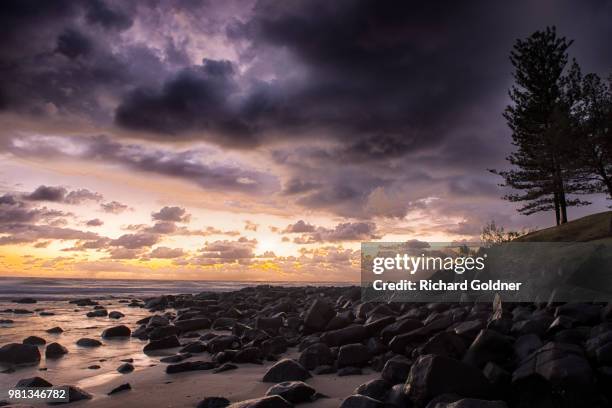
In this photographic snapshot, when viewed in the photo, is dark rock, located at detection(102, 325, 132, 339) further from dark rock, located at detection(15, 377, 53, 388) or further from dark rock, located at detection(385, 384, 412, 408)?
dark rock, located at detection(385, 384, 412, 408)

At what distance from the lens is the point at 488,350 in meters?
6.25

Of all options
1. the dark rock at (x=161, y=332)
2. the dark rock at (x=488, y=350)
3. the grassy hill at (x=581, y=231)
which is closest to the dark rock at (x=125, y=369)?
the dark rock at (x=161, y=332)

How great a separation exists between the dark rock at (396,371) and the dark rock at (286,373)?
1.46m

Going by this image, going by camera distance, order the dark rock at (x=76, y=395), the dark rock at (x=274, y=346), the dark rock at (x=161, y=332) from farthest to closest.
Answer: the dark rock at (x=161, y=332) → the dark rock at (x=274, y=346) → the dark rock at (x=76, y=395)

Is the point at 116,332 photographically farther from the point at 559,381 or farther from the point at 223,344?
the point at 559,381

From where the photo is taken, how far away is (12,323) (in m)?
15.8

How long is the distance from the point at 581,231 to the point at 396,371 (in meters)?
25.3

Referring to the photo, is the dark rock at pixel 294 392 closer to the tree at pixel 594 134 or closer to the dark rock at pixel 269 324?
the dark rock at pixel 269 324

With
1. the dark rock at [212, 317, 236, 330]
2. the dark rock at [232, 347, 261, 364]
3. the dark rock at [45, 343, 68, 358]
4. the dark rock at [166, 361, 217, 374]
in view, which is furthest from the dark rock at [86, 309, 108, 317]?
the dark rock at [232, 347, 261, 364]

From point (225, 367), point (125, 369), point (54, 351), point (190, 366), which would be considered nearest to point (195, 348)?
point (190, 366)

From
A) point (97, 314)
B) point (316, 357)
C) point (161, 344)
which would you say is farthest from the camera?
point (97, 314)

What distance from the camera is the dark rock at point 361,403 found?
16.5 ft

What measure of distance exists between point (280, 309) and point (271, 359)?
27.4 feet

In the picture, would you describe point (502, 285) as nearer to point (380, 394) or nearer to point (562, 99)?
point (380, 394)
